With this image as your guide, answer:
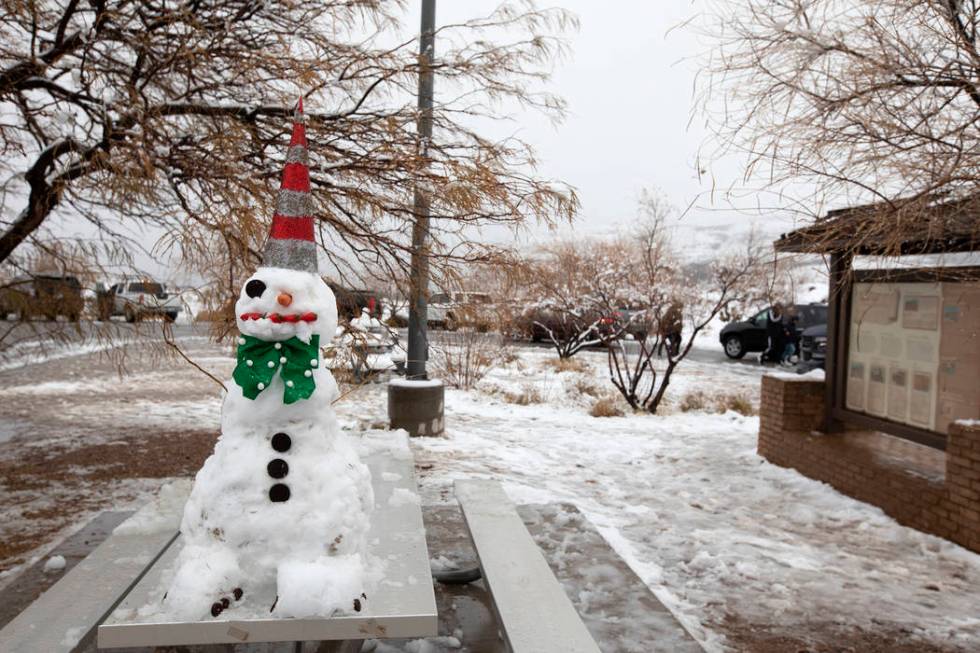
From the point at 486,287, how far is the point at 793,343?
1501 cm

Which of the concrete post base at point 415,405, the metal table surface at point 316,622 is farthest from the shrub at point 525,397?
the metal table surface at point 316,622

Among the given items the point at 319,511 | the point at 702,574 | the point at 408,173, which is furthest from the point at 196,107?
the point at 702,574

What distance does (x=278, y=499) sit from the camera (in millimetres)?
2170

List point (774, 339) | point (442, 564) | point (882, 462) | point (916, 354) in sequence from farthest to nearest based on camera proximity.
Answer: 1. point (774, 339)
2. point (916, 354)
3. point (882, 462)
4. point (442, 564)

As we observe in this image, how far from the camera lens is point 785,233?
579cm

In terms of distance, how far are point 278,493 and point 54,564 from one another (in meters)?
2.54

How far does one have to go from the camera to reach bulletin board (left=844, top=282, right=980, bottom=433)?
17.5 feet

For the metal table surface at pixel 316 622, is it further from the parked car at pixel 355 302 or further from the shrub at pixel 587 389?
the shrub at pixel 587 389

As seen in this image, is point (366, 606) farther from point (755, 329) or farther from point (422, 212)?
point (755, 329)

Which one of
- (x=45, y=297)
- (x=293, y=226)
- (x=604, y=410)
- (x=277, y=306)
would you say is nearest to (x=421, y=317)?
(x=45, y=297)

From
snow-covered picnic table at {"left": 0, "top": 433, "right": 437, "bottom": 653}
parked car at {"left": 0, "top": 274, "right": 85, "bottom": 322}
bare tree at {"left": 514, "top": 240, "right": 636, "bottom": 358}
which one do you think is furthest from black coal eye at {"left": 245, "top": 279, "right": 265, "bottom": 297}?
bare tree at {"left": 514, "top": 240, "right": 636, "bottom": 358}

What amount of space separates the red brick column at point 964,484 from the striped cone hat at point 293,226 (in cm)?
446

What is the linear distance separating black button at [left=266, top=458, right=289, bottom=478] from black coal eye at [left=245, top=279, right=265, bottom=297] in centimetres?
54

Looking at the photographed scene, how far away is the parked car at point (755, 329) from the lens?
60.9ft
